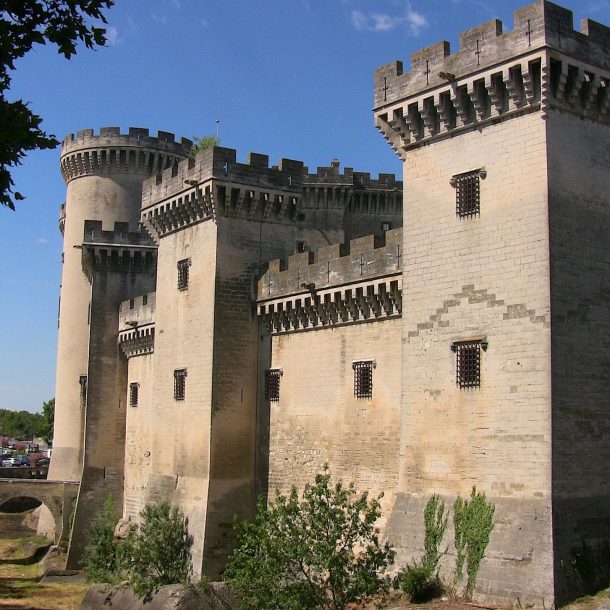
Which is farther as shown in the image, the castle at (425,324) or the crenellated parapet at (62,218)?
the crenellated parapet at (62,218)

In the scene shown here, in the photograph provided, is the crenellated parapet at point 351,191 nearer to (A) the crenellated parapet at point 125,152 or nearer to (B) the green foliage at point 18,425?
(A) the crenellated parapet at point 125,152

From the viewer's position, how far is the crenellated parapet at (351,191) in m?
41.7

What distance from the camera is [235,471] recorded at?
27375 millimetres

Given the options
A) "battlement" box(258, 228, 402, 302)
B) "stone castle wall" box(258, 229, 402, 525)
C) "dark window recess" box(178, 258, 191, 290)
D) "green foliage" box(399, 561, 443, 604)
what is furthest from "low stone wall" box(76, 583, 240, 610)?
"dark window recess" box(178, 258, 191, 290)

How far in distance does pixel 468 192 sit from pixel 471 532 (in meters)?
6.88

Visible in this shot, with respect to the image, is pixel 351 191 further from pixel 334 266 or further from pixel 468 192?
pixel 468 192

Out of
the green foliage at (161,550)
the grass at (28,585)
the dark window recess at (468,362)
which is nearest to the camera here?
the dark window recess at (468,362)

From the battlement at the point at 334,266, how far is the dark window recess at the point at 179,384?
11.4 feet

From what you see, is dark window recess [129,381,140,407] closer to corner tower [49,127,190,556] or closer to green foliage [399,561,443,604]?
corner tower [49,127,190,556]

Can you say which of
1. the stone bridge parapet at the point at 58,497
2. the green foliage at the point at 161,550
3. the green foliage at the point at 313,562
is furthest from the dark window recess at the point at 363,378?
the stone bridge parapet at the point at 58,497

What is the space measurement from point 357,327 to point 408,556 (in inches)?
274

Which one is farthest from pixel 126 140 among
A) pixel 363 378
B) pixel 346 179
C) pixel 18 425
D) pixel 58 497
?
pixel 18 425

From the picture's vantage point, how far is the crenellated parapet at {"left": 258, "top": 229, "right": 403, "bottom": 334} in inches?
921

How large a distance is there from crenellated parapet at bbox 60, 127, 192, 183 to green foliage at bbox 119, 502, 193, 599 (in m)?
19.0
